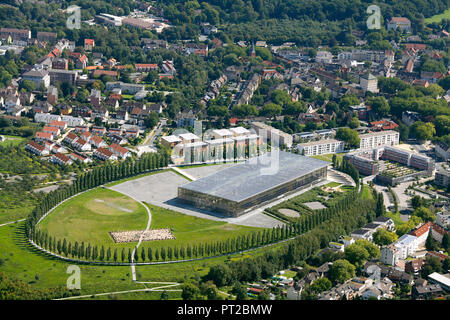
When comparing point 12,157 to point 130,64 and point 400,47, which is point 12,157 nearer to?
point 130,64

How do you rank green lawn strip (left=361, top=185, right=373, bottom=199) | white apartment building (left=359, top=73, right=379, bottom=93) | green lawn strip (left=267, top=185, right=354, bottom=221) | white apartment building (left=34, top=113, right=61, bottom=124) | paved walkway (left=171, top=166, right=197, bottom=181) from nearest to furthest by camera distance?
1. green lawn strip (left=267, top=185, right=354, bottom=221)
2. green lawn strip (left=361, top=185, right=373, bottom=199)
3. paved walkway (left=171, top=166, right=197, bottom=181)
4. white apartment building (left=34, top=113, right=61, bottom=124)
5. white apartment building (left=359, top=73, right=379, bottom=93)

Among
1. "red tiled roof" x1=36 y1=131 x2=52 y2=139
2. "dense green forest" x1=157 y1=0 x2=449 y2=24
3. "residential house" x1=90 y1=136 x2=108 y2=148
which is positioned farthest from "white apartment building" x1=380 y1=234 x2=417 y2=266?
"dense green forest" x1=157 y1=0 x2=449 y2=24

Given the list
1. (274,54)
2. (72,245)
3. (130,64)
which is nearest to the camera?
(72,245)

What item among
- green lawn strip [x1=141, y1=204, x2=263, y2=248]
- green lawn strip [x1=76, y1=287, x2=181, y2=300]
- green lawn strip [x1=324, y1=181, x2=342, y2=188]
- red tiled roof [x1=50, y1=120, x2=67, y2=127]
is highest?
red tiled roof [x1=50, y1=120, x2=67, y2=127]

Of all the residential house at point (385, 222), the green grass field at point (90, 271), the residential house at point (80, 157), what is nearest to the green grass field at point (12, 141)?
the residential house at point (80, 157)

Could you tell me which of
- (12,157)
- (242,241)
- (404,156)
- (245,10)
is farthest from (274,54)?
(242,241)

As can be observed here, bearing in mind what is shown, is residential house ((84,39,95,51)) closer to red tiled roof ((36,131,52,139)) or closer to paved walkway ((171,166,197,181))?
red tiled roof ((36,131,52,139))

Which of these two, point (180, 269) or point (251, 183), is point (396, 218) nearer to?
point (251, 183)
